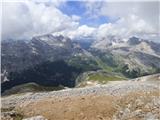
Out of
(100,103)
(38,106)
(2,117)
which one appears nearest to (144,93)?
(100,103)

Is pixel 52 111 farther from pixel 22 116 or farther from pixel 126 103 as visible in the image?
pixel 126 103

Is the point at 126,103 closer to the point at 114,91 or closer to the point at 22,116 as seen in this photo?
the point at 114,91

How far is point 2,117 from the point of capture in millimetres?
42250

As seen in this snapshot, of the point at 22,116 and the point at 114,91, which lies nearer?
the point at 22,116

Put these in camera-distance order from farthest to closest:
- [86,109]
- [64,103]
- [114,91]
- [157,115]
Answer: [114,91] → [64,103] → [86,109] → [157,115]

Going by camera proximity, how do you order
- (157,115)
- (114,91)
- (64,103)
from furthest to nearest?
(114,91) → (64,103) → (157,115)

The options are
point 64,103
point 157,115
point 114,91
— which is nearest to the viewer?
point 157,115

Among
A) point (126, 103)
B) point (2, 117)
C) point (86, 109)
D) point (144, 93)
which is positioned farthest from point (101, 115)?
point (2, 117)

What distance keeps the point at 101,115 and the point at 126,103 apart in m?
Result: 5.51

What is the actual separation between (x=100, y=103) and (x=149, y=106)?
6.83 metres

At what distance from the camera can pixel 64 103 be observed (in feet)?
150

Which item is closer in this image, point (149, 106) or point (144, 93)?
point (149, 106)

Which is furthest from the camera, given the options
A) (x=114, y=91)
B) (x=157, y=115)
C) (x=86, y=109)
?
(x=114, y=91)

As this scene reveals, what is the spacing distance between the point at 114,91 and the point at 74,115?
40.4ft
